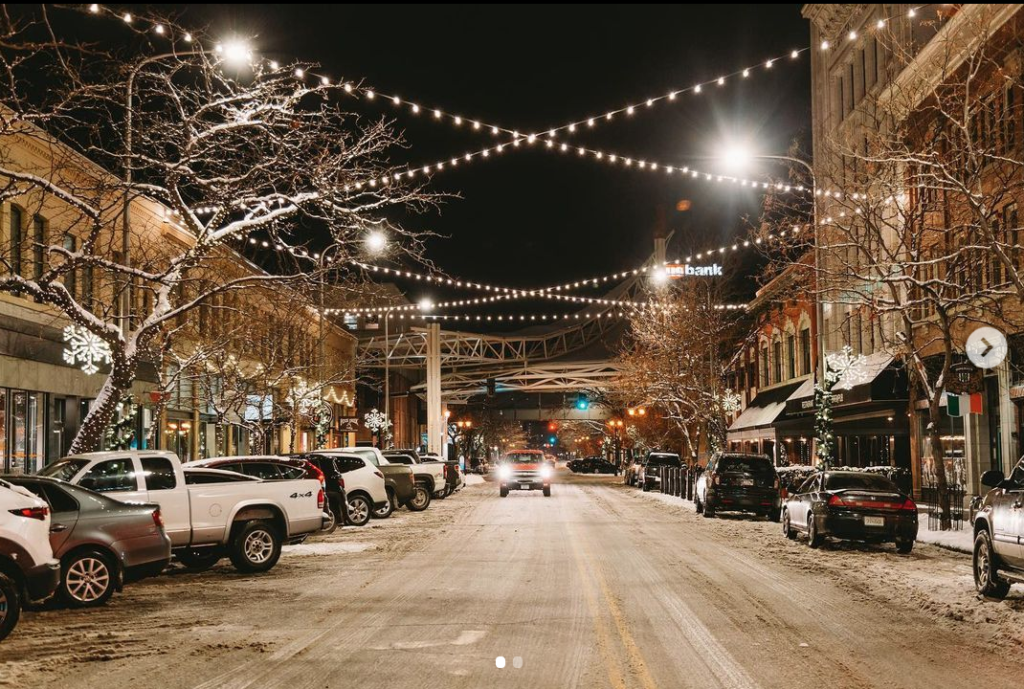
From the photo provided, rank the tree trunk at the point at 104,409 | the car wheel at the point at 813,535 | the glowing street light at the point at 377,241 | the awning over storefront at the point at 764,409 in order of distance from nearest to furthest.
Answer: the tree trunk at the point at 104,409 → the car wheel at the point at 813,535 → the glowing street light at the point at 377,241 → the awning over storefront at the point at 764,409

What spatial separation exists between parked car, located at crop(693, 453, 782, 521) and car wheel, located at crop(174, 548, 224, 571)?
15.1m

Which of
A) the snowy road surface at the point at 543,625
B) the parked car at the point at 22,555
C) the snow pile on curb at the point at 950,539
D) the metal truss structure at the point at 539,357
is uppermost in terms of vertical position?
the metal truss structure at the point at 539,357

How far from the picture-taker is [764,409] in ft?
165

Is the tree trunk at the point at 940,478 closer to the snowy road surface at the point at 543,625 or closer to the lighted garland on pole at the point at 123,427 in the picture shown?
the snowy road surface at the point at 543,625

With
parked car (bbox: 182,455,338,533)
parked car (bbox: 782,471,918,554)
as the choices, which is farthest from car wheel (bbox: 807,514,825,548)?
parked car (bbox: 182,455,338,533)

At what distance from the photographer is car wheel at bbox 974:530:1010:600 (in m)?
12.4

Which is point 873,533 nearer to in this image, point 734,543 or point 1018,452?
point 734,543

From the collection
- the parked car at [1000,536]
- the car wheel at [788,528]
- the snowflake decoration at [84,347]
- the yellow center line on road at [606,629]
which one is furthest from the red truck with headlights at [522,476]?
the parked car at [1000,536]

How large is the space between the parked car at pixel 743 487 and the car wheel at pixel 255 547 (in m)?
14.8

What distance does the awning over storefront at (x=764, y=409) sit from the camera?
46.4 meters

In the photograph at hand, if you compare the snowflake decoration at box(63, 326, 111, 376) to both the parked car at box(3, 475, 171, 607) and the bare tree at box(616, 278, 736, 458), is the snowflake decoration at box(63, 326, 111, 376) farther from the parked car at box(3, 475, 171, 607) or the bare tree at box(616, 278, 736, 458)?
the bare tree at box(616, 278, 736, 458)

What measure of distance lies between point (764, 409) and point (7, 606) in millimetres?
43628

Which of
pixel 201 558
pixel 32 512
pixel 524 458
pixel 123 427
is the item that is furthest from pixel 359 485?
pixel 524 458

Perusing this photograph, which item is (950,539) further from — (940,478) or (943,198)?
(943,198)
